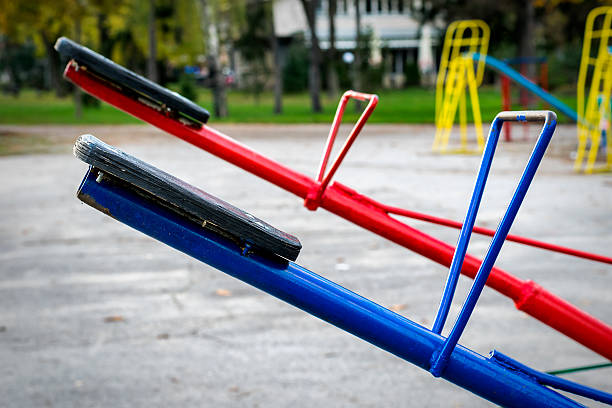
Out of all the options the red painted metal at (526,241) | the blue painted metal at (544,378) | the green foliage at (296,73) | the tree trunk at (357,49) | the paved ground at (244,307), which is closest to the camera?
the blue painted metal at (544,378)

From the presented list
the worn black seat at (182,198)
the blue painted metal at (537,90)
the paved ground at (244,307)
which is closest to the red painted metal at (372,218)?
the worn black seat at (182,198)

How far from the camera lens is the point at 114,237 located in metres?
7.23

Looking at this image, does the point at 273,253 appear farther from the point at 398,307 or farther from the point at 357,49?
the point at 357,49

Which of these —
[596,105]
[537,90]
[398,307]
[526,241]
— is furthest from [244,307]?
[596,105]

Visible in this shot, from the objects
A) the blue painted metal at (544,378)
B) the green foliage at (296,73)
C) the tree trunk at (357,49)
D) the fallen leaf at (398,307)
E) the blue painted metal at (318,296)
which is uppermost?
the blue painted metal at (318,296)

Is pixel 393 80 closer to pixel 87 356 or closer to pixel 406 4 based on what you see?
pixel 406 4

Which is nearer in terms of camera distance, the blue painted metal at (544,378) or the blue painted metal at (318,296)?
the blue painted metal at (318,296)

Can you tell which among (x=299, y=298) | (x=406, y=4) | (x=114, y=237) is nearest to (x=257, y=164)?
(x=299, y=298)

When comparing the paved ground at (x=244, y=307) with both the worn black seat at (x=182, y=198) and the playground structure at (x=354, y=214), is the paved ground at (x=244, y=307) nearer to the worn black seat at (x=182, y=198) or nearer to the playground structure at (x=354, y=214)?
the playground structure at (x=354, y=214)

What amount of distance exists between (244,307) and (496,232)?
357 centimetres

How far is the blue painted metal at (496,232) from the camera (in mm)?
1459

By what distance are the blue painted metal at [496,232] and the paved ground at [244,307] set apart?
2.08 metres

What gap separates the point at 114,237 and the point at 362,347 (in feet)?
11.8

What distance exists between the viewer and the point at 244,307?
502 cm
